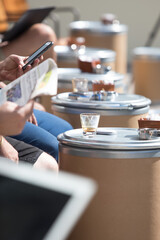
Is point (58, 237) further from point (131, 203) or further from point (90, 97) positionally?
point (90, 97)

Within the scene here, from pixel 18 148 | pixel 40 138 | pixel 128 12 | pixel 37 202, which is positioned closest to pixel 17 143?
pixel 18 148

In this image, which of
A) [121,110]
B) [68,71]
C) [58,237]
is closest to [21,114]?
[58,237]

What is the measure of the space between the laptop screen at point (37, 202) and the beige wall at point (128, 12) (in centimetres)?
805

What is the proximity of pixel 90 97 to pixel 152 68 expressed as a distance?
9.23ft

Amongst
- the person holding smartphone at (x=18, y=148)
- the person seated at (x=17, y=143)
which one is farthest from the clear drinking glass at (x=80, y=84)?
the person seated at (x=17, y=143)

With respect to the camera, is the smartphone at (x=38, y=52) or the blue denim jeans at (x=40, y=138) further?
the blue denim jeans at (x=40, y=138)

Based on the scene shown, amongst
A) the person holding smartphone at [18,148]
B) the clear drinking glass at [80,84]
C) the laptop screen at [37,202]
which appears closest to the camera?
the laptop screen at [37,202]

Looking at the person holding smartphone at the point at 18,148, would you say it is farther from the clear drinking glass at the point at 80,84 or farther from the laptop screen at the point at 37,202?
the laptop screen at the point at 37,202

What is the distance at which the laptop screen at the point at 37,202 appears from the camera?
2.91ft

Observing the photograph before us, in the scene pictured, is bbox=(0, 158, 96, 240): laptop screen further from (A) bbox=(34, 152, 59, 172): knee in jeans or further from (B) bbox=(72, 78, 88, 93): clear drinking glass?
(B) bbox=(72, 78, 88, 93): clear drinking glass

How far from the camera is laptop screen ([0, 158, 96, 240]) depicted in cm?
89

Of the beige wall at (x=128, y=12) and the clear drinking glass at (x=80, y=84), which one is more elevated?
the clear drinking glass at (x=80, y=84)

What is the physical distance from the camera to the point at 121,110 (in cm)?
264

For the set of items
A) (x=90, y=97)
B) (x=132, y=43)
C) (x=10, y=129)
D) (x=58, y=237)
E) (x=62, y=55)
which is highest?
(x=58, y=237)
